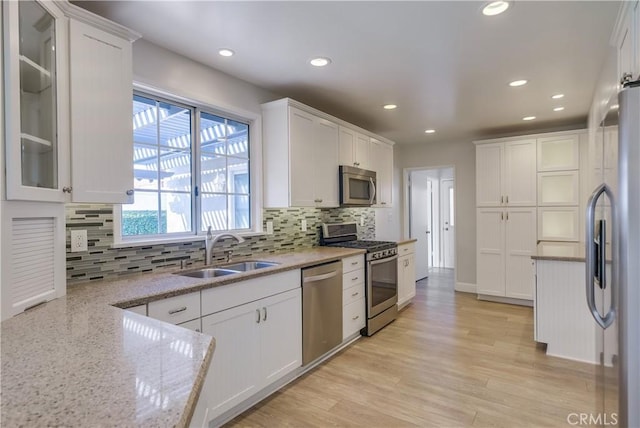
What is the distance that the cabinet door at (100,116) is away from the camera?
5.28 ft

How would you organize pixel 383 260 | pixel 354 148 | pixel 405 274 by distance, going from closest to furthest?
pixel 383 260 < pixel 354 148 < pixel 405 274

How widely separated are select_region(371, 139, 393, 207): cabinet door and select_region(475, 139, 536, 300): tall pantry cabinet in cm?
132

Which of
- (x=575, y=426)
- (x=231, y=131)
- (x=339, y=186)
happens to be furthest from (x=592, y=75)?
(x=231, y=131)

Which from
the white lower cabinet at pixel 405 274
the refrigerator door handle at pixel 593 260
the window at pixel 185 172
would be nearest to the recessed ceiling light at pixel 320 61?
the window at pixel 185 172

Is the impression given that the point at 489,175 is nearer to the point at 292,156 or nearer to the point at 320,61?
the point at 292,156

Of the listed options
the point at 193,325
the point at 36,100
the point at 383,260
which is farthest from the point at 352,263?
the point at 36,100

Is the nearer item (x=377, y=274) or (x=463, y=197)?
(x=377, y=274)

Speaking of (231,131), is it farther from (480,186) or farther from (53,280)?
(480,186)

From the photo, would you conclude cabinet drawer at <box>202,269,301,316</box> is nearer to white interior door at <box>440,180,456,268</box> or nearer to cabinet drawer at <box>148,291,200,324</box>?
cabinet drawer at <box>148,291,200,324</box>

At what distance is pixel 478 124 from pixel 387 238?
2161 mm

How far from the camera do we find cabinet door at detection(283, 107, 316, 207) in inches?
121

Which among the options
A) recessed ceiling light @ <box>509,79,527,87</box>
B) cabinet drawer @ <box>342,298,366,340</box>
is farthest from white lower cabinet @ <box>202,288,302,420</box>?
recessed ceiling light @ <box>509,79,527,87</box>

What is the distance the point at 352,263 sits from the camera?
10.8 ft

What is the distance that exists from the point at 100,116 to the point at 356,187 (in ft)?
8.92
